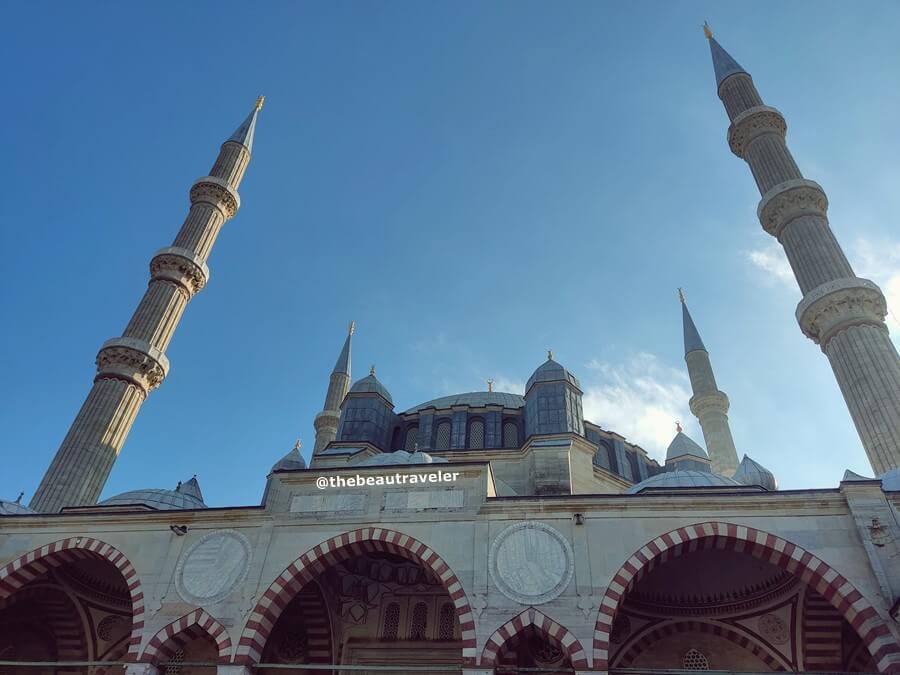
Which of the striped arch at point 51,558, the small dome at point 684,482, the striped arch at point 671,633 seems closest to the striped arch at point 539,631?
the striped arch at point 671,633

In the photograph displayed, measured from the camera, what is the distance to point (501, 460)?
17.8m

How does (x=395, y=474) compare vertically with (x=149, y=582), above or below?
above

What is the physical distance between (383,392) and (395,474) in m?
8.42

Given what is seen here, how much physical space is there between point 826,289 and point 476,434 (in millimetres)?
10451

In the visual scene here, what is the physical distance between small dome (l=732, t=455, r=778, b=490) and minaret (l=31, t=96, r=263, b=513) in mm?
16440

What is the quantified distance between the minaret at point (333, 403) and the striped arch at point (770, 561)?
56.6ft

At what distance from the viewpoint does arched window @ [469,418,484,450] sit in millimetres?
18797

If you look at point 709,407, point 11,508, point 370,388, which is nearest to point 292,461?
point 370,388

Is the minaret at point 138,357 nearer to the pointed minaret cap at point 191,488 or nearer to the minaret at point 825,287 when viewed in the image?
the pointed minaret cap at point 191,488

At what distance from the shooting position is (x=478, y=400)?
22.2 m

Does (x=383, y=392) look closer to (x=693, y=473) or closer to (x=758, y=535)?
(x=693, y=473)

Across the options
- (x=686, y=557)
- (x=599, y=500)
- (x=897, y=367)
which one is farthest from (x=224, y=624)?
(x=897, y=367)

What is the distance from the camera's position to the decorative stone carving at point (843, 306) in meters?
16.7

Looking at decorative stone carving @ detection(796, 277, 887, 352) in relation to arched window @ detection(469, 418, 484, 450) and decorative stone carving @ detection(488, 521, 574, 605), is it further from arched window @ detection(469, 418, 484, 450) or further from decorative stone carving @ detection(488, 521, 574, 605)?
decorative stone carving @ detection(488, 521, 574, 605)
